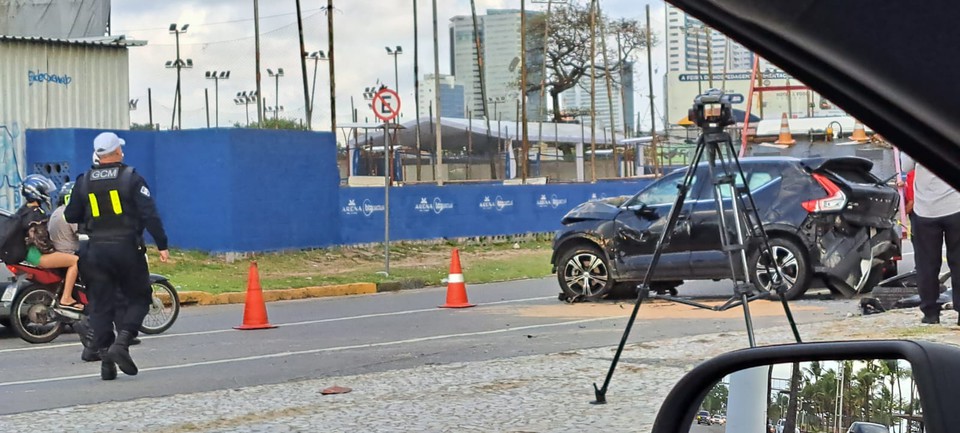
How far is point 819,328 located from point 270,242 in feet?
45.7

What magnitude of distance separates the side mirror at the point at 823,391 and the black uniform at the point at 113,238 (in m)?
7.82

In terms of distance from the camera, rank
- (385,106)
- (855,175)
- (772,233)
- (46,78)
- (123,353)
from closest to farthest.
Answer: (123,353) < (772,233) < (855,175) < (385,106) < (46,78)

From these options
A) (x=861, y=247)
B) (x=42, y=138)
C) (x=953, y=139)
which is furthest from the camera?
(x=42, y=138)

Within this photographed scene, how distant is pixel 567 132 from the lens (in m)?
76.8

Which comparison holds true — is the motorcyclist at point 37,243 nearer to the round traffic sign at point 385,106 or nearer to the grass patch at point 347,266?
the grass patch at point 347,266

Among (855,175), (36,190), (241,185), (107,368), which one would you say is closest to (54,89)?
(241,185)

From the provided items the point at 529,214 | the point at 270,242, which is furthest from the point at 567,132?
the point at 270,242

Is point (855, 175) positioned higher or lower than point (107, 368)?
higher

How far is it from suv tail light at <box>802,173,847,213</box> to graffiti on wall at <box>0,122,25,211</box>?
14575mm

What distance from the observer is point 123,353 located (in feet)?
29.7

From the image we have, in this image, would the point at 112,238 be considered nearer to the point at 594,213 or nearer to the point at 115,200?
the point at 115,200

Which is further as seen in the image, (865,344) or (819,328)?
(819,328)

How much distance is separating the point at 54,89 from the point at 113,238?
16334 millimetres

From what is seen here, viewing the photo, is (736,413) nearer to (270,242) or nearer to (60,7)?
(270,242)
